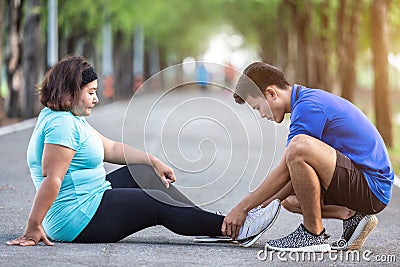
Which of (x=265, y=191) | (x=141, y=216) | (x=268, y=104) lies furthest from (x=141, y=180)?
(x=268, y=104)

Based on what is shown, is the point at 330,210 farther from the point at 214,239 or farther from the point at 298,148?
the point at 214,239

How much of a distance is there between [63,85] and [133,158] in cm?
84

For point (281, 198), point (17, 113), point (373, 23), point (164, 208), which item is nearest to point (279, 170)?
point (281, 198)

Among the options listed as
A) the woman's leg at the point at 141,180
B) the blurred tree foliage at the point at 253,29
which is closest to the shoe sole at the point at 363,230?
the woman's leg at the point at 141,180

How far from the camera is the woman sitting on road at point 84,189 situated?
254 inches

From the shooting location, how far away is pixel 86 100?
21.6 feet

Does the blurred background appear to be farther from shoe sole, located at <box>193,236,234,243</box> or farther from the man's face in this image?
shoe sole, located at <box>193,236,234,243</box>

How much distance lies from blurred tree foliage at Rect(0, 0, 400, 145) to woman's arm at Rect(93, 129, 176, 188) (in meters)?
13.9

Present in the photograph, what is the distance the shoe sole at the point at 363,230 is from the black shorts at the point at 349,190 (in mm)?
119

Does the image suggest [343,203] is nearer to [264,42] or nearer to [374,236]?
[374,236]

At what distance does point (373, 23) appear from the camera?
20719 mm

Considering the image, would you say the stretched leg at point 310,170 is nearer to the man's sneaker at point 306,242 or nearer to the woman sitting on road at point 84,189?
the man's sneaker at point 306,242

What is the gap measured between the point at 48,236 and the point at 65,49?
32412 mm

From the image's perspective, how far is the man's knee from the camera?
20.6 feet
